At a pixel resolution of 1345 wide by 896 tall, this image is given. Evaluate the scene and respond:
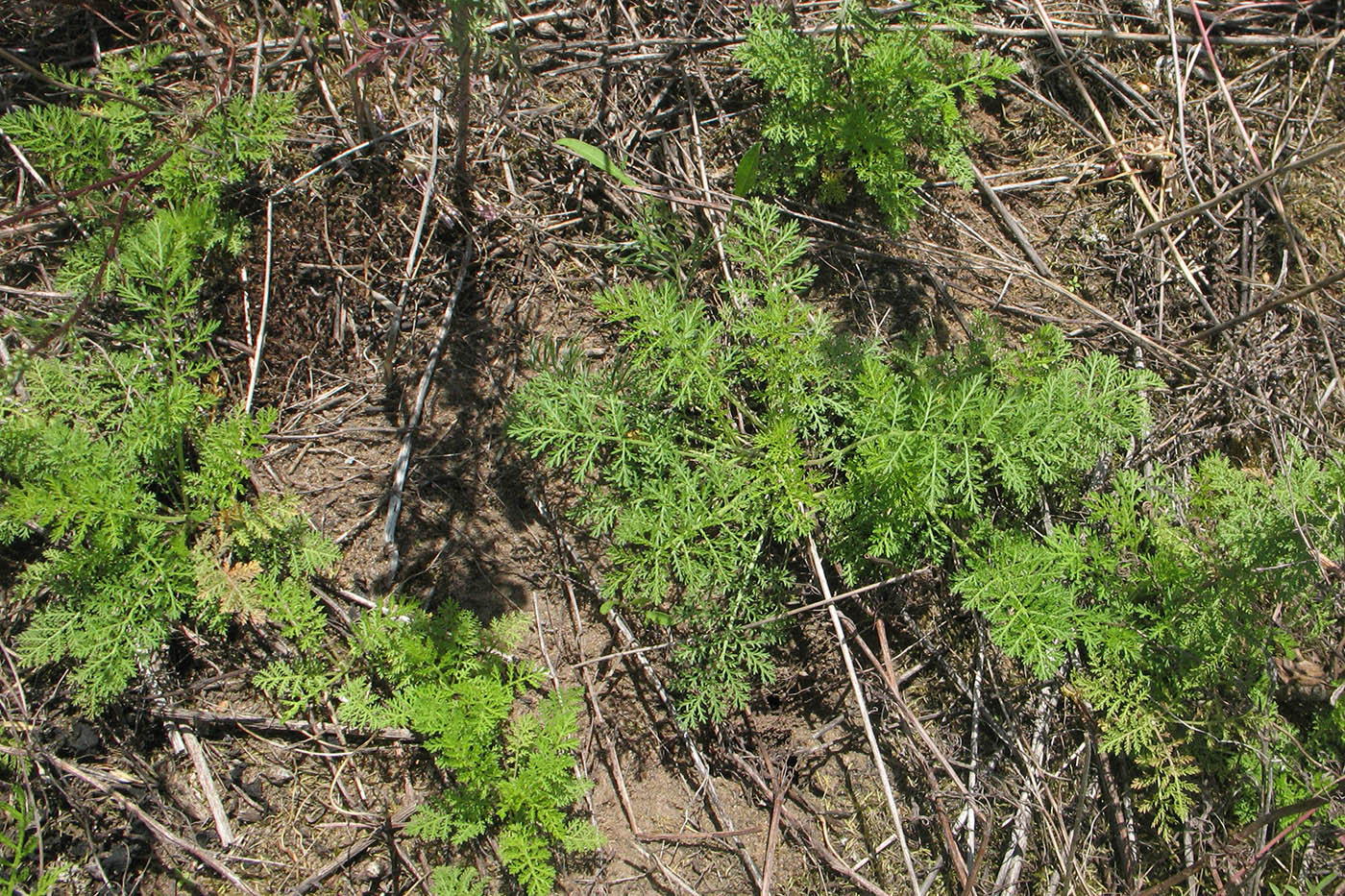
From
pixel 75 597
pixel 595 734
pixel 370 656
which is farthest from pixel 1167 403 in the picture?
pixel 75 597

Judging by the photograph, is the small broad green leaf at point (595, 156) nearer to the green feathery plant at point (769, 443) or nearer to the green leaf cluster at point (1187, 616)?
the green feathery plant at point (769, 443)

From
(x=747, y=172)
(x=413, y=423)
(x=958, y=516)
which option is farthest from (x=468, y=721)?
(x=747, y=172)

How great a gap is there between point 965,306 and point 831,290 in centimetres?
57

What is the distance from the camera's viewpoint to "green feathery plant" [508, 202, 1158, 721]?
271 centimetres

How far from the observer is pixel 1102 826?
3.14 metres

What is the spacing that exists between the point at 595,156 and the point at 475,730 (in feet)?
6.85

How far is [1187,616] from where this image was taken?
288 centimetres

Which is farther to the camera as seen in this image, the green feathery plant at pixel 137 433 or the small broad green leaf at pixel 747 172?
the small broad green leaf at pixel 747 172

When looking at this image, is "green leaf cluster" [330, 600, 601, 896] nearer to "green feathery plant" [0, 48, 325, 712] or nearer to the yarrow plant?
"green feathery plant" [0, 48, 325, 712]

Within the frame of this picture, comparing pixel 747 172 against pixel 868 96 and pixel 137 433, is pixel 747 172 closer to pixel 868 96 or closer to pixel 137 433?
pixel 868 96

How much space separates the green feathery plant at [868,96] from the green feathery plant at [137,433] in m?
1.76

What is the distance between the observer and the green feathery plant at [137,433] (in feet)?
8.73

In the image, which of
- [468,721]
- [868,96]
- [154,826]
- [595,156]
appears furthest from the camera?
[595,156]

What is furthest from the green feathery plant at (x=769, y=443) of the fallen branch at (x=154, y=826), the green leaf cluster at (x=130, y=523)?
the fallen branch at (x=154, y=826)
